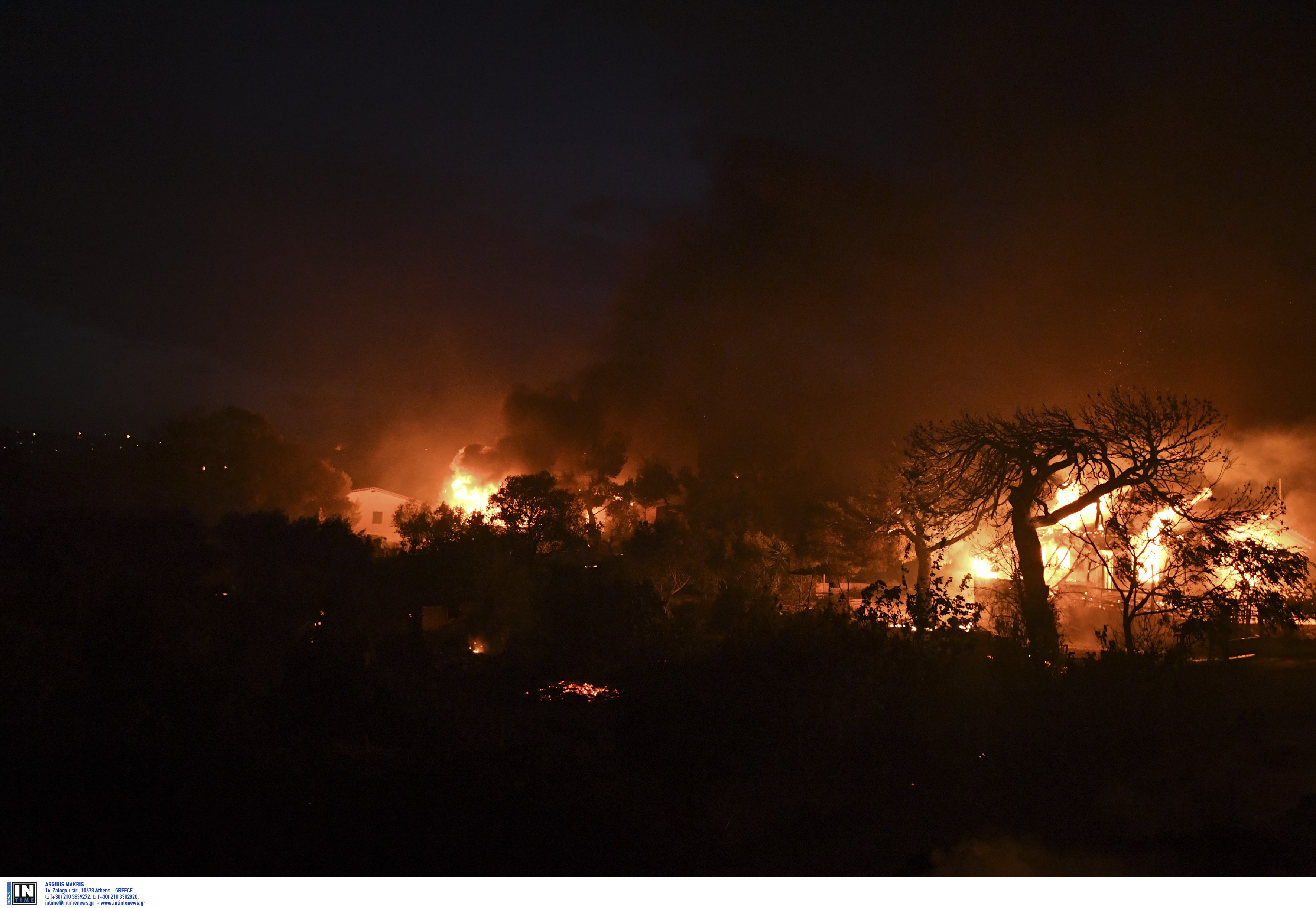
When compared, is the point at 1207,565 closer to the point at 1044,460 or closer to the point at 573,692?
the point at 1044,460

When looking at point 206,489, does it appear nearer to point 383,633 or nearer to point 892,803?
point 383,633

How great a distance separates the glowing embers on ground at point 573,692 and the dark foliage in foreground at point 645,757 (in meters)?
0.32

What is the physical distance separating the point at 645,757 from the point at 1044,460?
8.16 metres

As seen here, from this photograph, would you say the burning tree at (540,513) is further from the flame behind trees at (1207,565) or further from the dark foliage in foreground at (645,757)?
the flame behind trees at (1207,565)

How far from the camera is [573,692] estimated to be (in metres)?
10.2

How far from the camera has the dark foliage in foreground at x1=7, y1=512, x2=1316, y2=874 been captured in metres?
6.09

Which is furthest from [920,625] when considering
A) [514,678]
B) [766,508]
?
[766,508]

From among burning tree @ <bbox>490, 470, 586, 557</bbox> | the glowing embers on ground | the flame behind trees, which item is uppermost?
burning tree @ <bbox>490, 470, 586, 557</bbox>

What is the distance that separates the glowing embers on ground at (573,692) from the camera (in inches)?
377

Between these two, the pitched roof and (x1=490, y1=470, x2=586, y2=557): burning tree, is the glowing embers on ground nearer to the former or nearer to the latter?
(x1=490, y1=470, x2=586, y2=557): burning tree
